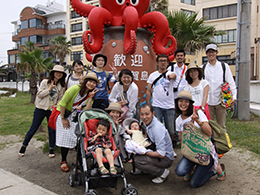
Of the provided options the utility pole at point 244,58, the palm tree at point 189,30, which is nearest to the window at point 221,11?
the palm tree at point 189,30

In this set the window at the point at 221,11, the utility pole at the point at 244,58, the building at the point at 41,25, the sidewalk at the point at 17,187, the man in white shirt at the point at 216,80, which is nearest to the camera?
the sidewalk at the point at 17,187

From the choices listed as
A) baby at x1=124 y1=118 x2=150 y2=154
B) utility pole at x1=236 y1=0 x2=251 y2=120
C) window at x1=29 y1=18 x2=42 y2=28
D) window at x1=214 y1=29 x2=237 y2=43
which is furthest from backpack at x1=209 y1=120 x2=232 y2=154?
window at x1=29 y1=18 x2=42 y2=28

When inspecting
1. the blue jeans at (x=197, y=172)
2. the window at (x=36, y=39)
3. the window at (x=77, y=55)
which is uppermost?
the window at (x=36, y=39)

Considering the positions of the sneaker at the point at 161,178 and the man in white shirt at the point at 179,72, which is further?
the man in white shirt at the point at 179,72

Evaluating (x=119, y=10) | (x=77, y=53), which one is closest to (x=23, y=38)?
(x=77, y=53)

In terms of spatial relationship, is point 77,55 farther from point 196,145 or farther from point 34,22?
point 196,145

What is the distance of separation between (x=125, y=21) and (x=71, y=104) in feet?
8.63

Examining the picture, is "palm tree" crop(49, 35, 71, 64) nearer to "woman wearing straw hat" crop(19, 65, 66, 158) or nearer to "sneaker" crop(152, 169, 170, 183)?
"woman wearing straw hat" crop(19, 65, 66, 158)

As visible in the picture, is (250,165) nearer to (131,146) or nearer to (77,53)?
(131,146)

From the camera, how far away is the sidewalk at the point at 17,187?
293cm

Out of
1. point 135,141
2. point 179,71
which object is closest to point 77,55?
point 179,71

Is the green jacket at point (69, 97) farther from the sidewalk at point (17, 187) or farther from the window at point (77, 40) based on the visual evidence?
the window at point (77, 40)

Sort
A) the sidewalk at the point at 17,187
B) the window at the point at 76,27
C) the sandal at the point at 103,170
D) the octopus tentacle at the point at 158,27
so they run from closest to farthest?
the sandal at the point at 103,170, the sidewalk at the point at 17,187, the octopus tentacle at the point at 158,27, the window at the point at 76,27

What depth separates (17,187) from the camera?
3.08m
